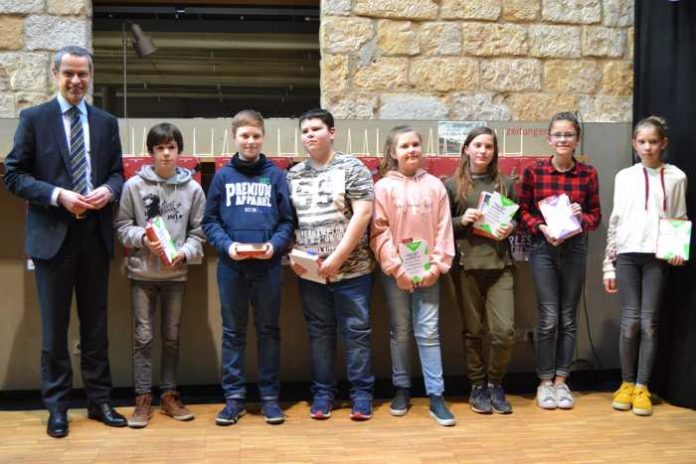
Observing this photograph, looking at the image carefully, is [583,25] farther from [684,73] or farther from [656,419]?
[656,419]

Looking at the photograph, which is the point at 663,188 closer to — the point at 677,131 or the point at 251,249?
the point at 677,131

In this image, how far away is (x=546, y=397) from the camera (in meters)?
3.63

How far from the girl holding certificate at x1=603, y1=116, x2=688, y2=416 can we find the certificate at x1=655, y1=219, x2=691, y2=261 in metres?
0.03

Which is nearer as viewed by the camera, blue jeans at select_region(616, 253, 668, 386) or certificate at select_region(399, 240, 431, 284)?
certificate at select_region(399, 240, 431, 284)

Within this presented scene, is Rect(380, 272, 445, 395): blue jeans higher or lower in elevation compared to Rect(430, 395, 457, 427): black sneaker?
higher

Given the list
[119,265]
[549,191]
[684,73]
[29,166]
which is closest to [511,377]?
[549,191]

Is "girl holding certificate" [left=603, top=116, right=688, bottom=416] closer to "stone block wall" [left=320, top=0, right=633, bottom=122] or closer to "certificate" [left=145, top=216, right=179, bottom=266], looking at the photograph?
"stone block wall" [left=320, top=0, right=633, bottom=122]

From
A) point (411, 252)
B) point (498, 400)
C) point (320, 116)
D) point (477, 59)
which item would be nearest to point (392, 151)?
point (320, 116)

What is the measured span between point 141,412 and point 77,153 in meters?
1.21

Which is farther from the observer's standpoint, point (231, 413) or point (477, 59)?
point (477, 59)

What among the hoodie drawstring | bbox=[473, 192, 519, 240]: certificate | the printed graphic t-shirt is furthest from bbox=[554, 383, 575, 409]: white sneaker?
the printed graphic t-shirt

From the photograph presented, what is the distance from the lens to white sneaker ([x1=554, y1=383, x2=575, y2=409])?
360 centimetres

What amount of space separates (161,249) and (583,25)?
2644 mm

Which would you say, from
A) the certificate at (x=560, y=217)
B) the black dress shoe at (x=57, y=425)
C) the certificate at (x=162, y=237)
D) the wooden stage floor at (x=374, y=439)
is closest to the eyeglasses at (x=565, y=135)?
the certificate at (x=560, y=217)
